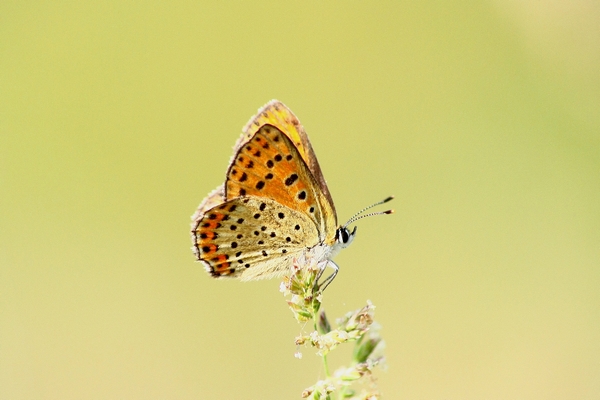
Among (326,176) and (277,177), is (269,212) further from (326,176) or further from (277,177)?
(326,176)

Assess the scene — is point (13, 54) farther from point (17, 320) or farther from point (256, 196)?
point (256, 196)

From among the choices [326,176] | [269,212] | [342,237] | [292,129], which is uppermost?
[326,176]

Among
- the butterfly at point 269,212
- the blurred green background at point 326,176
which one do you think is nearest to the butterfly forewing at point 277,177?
the butterfly at point 269,212

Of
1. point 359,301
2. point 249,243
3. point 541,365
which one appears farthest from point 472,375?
point 249,243

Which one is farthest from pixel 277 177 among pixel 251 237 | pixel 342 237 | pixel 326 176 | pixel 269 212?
pixel 326 176

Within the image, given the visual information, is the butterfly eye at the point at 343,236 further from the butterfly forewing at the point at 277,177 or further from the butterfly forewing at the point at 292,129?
the butterfly forewing at the point at 292,129

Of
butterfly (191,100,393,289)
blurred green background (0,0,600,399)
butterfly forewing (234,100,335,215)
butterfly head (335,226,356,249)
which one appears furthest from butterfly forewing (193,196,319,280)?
blurred green background (0,0,600,399)

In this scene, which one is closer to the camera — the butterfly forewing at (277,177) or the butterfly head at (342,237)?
the butterfly forewing at (277,177)
